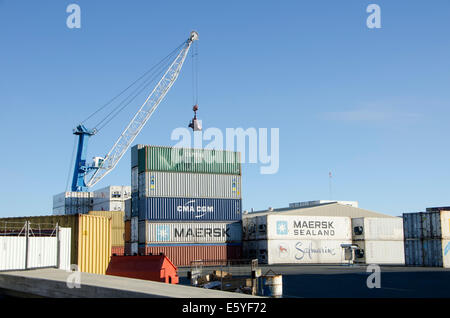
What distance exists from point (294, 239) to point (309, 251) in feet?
8.51

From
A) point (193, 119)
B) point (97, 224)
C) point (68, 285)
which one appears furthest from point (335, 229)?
point (68, 285)

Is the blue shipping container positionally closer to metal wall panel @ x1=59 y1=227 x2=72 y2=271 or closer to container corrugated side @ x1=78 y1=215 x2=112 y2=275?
container corrugated side @ x1=78 y1=215 x2=112 y2=275

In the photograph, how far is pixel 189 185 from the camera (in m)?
57.1

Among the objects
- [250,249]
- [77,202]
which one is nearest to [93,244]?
[250,249]

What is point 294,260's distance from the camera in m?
60.7

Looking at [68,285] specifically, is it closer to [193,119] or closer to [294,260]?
[294,260]

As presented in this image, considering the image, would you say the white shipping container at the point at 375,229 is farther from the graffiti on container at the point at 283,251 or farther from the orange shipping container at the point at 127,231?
the orange shipping container at the point at 127,231

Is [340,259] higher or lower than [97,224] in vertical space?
lower

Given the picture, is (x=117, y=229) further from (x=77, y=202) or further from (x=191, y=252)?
(x=77, y=202)

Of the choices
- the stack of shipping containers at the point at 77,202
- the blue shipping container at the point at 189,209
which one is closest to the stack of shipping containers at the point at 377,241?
the blue shipping container at the point at 189,209
